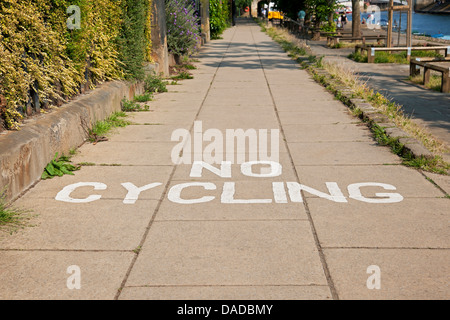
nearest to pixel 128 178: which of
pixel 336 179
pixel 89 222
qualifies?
pixel 89 222

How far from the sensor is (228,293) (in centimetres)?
347

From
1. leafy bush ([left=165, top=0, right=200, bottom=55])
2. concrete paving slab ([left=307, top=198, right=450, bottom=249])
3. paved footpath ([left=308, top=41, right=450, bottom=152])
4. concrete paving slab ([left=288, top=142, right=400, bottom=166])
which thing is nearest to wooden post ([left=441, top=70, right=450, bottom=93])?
paved footpath ([left=308, top=41, right=450, bottom=152])

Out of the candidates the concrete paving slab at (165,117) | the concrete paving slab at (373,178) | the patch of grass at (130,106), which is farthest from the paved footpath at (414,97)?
the patch of grass at (130,106)

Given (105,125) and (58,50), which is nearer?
(58,50)

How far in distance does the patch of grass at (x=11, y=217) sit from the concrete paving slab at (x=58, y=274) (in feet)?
1.71

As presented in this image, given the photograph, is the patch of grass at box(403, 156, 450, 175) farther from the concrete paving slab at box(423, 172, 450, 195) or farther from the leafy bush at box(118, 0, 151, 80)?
the leafy bush at box(118, 0, 151, 80)

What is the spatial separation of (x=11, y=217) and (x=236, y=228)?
1.87 m

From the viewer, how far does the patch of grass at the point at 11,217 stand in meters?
4.59

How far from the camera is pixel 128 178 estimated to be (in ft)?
19.4

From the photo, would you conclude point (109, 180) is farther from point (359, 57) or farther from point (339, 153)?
point (359, 57)

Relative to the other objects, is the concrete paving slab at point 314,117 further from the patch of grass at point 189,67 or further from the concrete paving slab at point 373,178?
the patch of grass at point 189,67

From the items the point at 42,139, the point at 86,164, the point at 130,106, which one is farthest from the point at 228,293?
the point at 130,106
